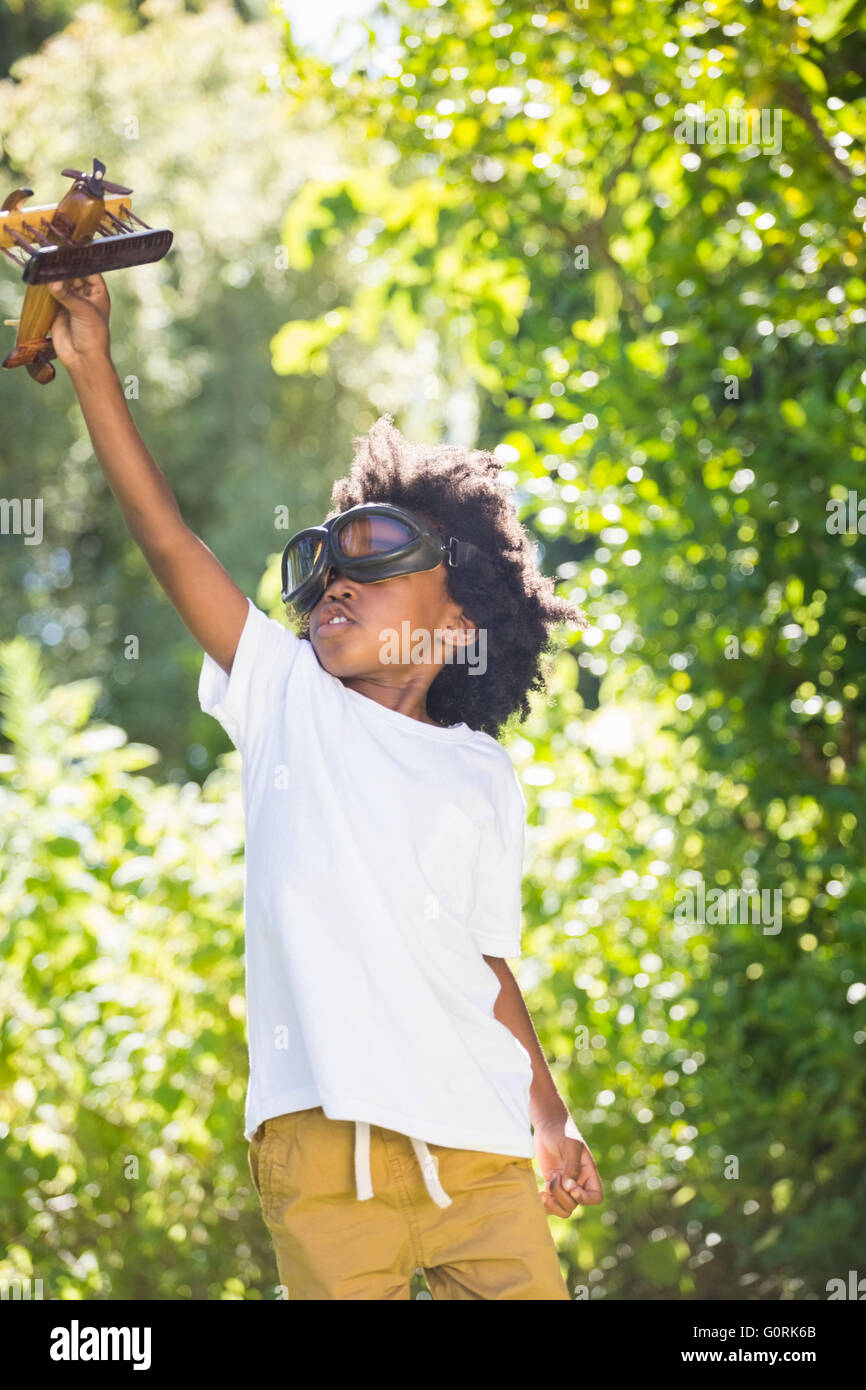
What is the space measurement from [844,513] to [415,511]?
1.15m

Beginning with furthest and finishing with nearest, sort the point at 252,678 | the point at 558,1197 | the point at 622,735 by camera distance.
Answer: the point at 622,735 < the point at 558,1197 < the point at 252,678

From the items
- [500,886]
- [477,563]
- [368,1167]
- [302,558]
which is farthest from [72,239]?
[368,1167]

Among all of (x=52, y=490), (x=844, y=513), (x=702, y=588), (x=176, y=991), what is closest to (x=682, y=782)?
(x=702, y=588)

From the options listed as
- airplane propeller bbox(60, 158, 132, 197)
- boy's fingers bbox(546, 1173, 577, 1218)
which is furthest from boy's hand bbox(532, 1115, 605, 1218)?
airplane propeller bbox(60, 158, 132, 197)

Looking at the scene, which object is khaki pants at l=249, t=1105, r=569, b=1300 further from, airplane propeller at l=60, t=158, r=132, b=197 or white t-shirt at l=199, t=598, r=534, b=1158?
airplane propeller at l=60, t=158, r=132, b=197

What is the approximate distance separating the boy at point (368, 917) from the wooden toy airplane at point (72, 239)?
52 mm

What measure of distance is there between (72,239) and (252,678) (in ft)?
1.75

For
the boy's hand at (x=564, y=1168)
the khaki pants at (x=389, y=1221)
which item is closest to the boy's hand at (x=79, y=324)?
the khaki pants at (x=389, y=1221)

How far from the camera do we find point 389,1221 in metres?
1.61

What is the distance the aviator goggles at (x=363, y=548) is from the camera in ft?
5.87

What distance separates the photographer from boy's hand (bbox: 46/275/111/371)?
1.54m

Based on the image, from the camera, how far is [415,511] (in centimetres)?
198

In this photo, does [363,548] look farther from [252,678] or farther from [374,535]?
[252,678]
